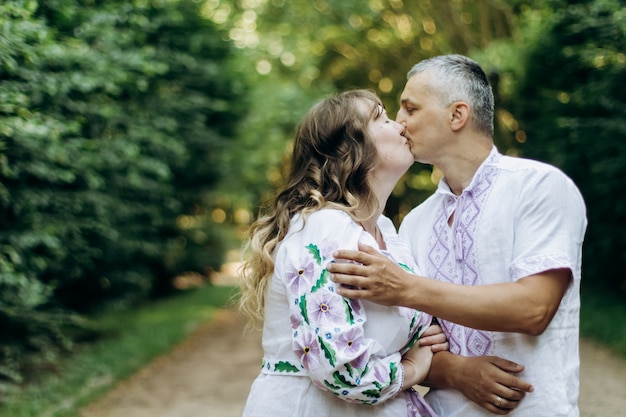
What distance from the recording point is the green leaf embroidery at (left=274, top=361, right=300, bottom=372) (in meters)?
2.81

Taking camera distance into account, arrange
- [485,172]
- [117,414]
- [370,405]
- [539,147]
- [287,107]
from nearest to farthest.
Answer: [370,405] < [485,172] < [117,414] < [539,147] < [287,107]

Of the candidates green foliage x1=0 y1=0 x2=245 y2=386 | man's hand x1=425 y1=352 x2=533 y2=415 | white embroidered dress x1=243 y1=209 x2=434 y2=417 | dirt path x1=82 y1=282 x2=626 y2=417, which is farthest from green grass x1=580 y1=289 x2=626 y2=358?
white embroidered dress x1=243 y1=209 x2=434 y2=417

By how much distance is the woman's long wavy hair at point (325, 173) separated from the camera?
288 centimetres

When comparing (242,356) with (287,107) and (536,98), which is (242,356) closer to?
(536,98)

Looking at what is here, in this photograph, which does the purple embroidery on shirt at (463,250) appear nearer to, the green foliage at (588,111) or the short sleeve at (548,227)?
the short sleeve at (548,227)

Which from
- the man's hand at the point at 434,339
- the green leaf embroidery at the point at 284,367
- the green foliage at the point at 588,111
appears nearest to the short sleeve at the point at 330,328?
the green leaf embroidery at the point at 284,367

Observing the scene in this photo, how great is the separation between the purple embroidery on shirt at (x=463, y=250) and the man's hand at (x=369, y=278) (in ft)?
1.34

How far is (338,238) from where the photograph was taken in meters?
2.69

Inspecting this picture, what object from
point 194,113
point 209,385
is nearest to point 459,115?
point 209,385

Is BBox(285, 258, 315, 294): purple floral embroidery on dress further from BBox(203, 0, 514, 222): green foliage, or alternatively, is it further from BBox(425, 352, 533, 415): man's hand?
BBox(203, 0, 514, 222): green foliage

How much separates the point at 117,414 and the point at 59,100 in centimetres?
295

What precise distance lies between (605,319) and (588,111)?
2601 millimetres

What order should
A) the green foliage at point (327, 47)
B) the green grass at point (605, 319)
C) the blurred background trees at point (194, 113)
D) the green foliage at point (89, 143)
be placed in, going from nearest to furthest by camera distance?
the green foliage at point (89, 143), the blurred background trees at point (194, 113), the green grass at point (605, 319), the green foliage at point (327, 47)

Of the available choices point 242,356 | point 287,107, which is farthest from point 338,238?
point 287,107
